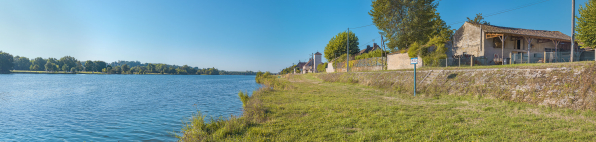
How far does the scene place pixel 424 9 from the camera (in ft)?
113

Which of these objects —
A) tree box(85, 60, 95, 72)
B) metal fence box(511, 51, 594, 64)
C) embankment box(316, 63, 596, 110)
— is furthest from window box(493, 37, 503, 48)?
tree box(85, 60, 95, 72)

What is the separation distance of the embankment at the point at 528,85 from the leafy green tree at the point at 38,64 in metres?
212

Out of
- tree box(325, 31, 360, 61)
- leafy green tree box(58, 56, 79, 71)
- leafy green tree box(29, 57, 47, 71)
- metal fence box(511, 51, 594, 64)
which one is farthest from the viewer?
leafy green tree box(58, 56, 79, 71)

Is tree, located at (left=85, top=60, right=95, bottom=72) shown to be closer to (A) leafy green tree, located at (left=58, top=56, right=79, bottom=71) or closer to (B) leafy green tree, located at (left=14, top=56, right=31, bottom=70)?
(A) leafy green tree, located at (left=58, top=56, right=79, bottom=71)

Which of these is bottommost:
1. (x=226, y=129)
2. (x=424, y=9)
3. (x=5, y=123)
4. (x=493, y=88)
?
(x=5, y=123)

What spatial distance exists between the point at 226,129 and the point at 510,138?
6.70m

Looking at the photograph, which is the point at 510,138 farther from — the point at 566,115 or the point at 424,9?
the point at 424,9

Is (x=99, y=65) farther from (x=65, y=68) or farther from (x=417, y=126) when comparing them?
(x=417, y=126)

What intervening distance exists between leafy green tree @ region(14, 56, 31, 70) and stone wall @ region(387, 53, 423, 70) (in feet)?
696

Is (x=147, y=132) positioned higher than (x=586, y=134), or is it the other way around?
(x=586, y=134)

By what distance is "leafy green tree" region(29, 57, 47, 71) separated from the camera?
14975 cm

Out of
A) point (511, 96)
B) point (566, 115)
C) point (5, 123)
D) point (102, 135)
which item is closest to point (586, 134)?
point (566, 115)

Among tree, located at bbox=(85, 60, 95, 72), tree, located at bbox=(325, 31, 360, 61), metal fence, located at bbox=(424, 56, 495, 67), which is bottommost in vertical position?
metal fence, located at bbox=(424, 56, 495, 67)

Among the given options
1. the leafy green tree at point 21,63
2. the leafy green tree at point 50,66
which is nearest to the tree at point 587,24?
the leafy green tree at point 50,66
